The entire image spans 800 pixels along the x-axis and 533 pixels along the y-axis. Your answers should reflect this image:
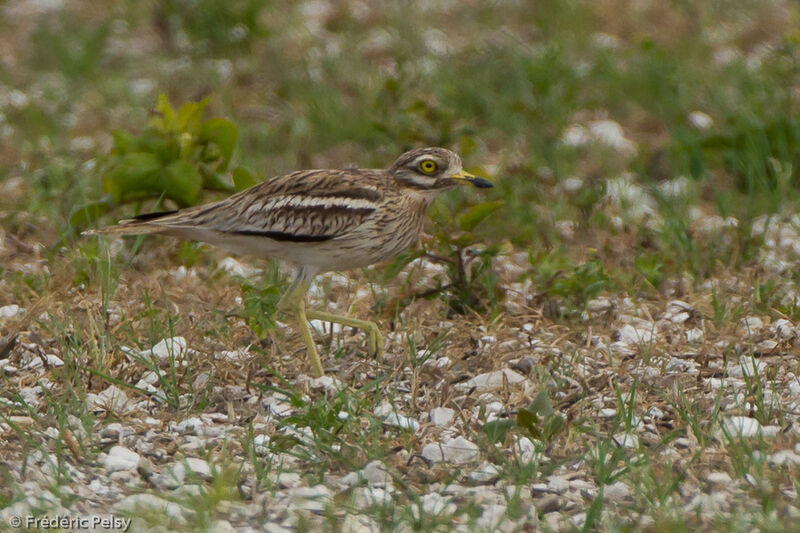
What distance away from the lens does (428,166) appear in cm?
571

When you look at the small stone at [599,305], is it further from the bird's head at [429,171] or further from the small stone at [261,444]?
the small stone at [261,444]

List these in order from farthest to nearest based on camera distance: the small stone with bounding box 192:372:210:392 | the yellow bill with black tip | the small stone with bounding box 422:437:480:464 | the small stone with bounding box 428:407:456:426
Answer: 1. the yellow bill with black tip
2. the small stone with bounding box 192:372:210:392
3. the small stone with bounding box 428:407:456:426
4. the small stone with bounding box 422:437:480:464

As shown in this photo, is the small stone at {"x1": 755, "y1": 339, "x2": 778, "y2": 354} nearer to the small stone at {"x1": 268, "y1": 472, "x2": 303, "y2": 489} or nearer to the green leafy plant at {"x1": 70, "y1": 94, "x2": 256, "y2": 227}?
the small stone at {"x1": 268, "y1": 472, "x2": 303, "y2": 489}

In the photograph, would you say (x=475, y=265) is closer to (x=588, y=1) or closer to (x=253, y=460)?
(x=253, y=460)

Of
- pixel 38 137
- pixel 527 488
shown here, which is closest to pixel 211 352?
pixel 527 488

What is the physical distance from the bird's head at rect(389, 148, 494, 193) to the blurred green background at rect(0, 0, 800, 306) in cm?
28

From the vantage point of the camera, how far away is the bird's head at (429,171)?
18.7 ft

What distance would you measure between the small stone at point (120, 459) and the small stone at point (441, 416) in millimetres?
1142

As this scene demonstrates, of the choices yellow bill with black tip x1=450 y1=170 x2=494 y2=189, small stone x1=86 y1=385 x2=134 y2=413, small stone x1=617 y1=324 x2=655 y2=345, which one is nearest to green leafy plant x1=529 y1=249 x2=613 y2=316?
small stone x1=617 y1=324 x2=655 y2=345

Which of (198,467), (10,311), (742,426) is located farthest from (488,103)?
(198,467)

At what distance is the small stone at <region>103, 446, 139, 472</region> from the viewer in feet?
14.6

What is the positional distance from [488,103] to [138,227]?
12.7 feet

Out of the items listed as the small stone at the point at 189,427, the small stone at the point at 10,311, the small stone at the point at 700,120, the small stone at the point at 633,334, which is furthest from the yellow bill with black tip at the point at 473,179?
the small stone at the point at 700,120

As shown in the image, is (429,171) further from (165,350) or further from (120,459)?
(120,459)
